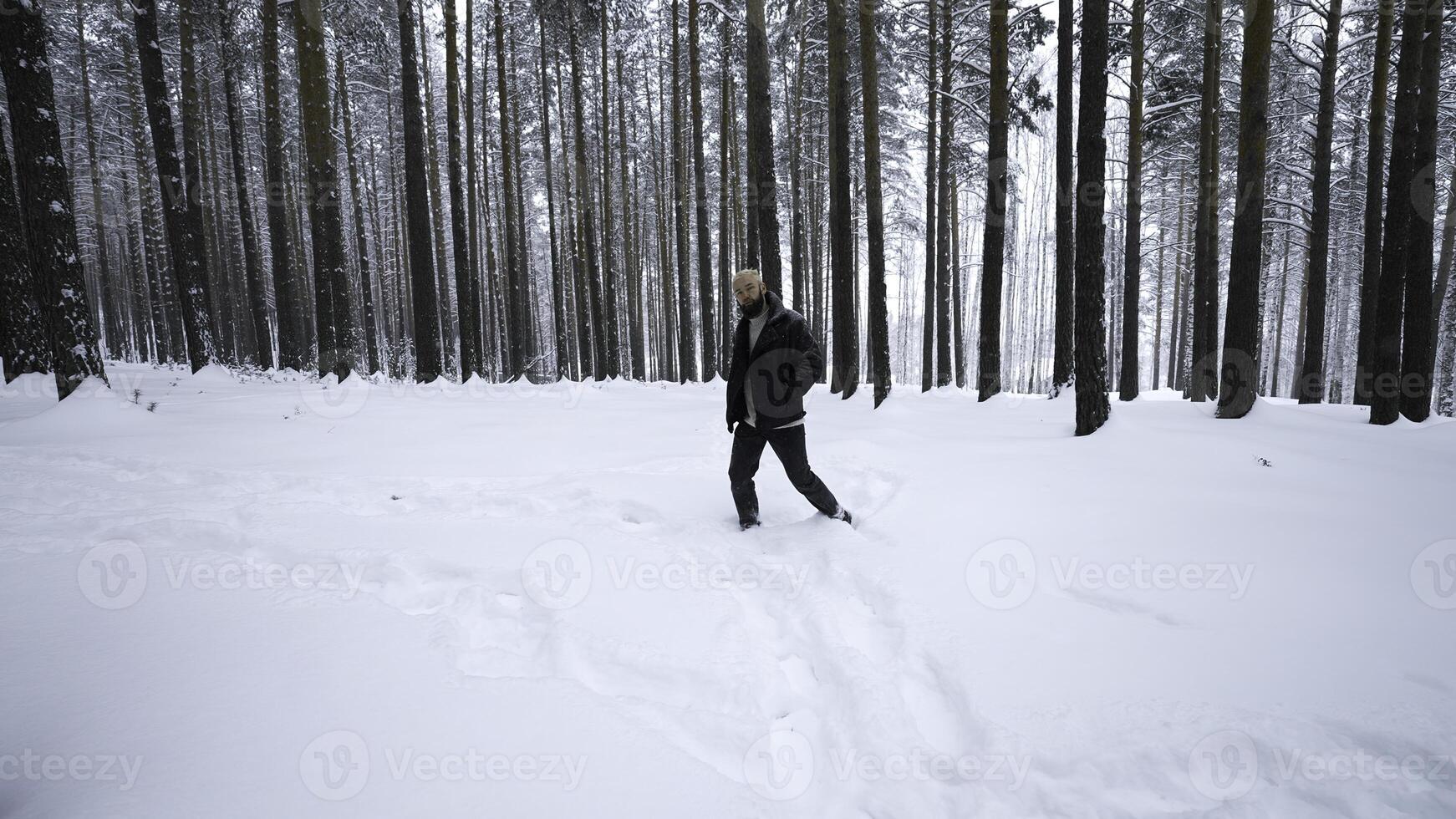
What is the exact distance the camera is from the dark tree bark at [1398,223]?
6824mm

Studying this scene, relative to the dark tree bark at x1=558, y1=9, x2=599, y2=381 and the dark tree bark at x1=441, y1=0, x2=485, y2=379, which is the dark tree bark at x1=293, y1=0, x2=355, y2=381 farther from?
the dark tree bark at x1=558, y1=9, x2=599, y2=381

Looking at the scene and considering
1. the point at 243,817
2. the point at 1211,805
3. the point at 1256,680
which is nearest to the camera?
the point at 243,817

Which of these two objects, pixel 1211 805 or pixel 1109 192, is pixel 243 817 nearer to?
pixel 1211 805

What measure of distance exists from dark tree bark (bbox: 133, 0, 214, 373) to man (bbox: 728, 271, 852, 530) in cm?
1265

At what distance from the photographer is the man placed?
3.99m

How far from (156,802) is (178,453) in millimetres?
5275

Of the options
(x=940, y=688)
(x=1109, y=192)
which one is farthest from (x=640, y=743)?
(x=1109, y=192)

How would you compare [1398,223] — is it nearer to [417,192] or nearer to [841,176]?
[841,176]

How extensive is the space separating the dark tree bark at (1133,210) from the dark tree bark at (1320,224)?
2608 mm

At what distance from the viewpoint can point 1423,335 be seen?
7004mm

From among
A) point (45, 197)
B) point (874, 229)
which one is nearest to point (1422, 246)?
point (874, 229)

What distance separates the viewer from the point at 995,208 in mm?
9469

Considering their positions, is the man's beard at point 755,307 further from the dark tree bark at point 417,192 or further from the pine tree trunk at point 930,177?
the pine tree trunk at point 930,177

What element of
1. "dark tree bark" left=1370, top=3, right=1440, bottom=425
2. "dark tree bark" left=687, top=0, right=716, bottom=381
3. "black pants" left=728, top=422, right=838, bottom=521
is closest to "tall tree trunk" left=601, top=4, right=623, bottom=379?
"dark tree bark" left=687, top=0, right=716, bottom=381
